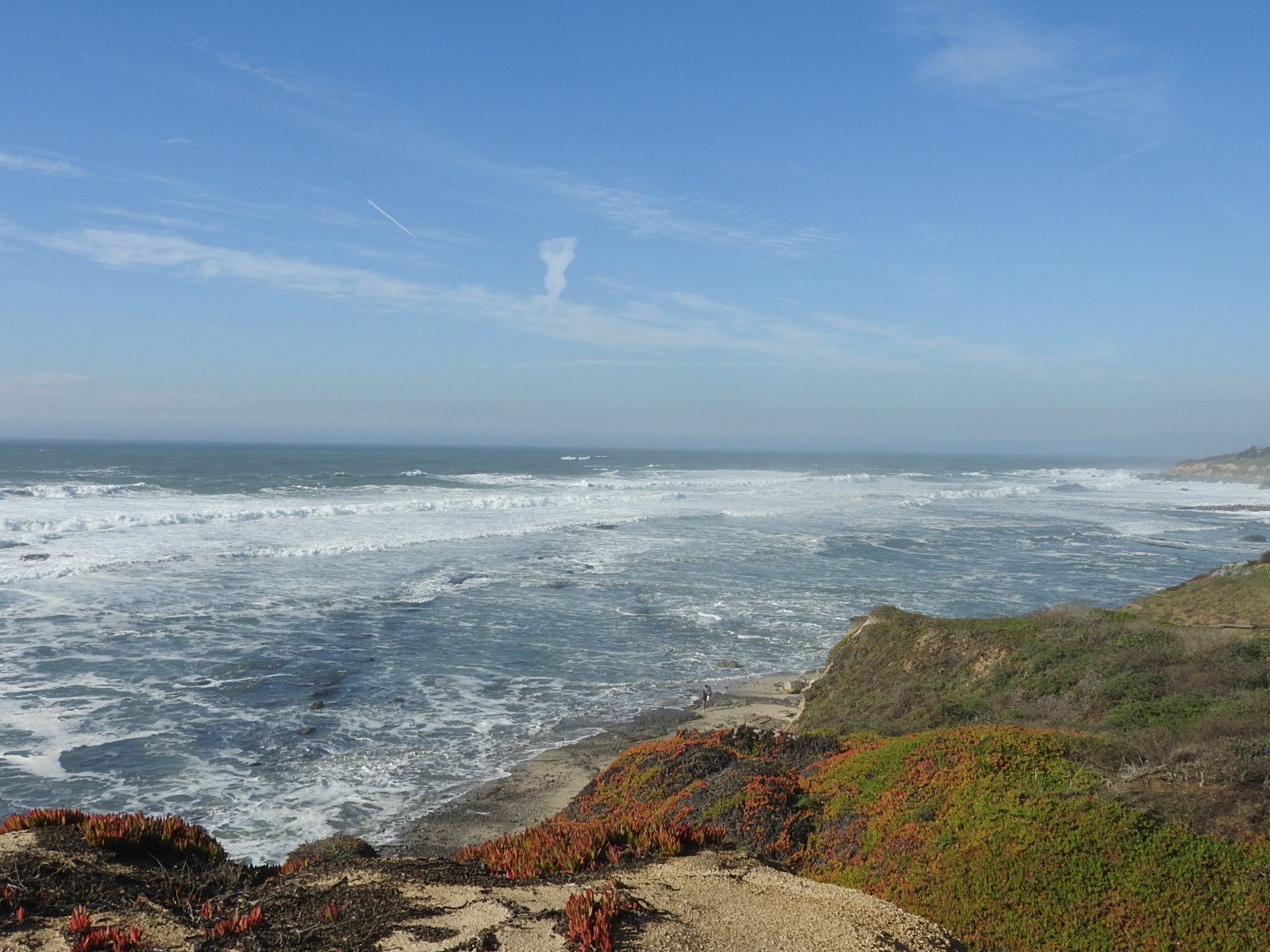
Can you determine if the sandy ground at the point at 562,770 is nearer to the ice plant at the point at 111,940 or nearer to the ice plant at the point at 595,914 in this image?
the ice plant at the point at 595,914

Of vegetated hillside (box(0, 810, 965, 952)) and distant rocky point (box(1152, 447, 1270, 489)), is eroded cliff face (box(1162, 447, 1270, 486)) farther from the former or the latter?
vegetated hillside (box(0, 810, 965, 952))

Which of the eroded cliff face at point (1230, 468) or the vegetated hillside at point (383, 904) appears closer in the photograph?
the vegetated hillside at point (383, 904)

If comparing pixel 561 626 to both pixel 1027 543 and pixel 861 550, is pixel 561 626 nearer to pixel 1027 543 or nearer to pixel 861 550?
pixel 861 550

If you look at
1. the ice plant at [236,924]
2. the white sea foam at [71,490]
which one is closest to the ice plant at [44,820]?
the ice plant at [236,924]

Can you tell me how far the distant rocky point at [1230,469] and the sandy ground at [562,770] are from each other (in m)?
134

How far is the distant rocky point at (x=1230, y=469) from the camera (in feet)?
419

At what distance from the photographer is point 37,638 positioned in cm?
2377

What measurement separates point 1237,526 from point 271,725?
6898 centimetres

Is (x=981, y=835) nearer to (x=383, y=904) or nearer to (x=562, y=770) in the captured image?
(x=383, y=904)

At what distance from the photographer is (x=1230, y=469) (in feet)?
440

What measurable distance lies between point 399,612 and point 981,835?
2365cm

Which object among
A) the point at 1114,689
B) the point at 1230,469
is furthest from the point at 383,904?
the point at 1230,469

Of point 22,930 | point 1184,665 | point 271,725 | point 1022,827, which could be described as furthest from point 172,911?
point 1184,665

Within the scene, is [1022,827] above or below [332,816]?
above
